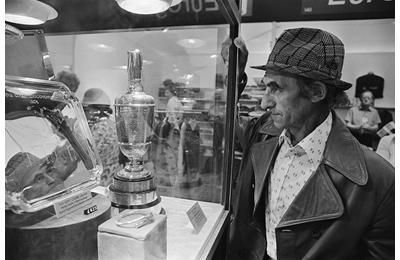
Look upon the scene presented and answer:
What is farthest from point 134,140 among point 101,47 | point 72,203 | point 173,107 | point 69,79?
point 173,107

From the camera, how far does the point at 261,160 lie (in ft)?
3.85

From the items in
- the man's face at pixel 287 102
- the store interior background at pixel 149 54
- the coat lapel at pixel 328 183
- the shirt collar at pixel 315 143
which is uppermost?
the store interior background at pixel 149 54

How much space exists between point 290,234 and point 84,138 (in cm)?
78

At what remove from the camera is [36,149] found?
525 millimetres

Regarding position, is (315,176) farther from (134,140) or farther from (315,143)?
(134,140)

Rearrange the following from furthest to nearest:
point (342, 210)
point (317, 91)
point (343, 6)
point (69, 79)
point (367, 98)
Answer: point (367, 98), point (343, 6), point (69, 79), point (317, 91), point (342, 210)

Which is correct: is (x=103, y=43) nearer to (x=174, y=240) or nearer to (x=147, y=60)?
(x=147, y=60)

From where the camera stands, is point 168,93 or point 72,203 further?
point 168,93

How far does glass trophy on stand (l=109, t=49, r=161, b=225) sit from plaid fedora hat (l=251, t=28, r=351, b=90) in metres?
0.51

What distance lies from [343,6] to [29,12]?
128 centimetres

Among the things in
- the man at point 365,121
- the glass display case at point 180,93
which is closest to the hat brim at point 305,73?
the glass display case at point 180,93

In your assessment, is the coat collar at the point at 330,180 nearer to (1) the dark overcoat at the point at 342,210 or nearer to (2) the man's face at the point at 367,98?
(1) the dark overcoat at the point at 342,210

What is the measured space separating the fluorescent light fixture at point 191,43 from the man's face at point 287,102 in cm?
85

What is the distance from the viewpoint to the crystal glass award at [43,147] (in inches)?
18.1
